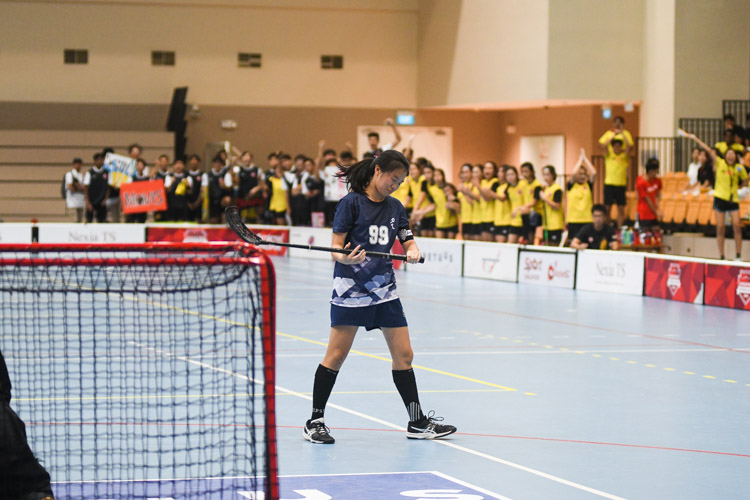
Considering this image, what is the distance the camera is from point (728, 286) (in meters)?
17.6

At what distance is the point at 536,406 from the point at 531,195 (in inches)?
530

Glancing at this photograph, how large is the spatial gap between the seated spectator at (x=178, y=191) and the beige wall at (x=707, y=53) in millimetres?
12308

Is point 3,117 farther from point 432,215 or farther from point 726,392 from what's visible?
point 726,392

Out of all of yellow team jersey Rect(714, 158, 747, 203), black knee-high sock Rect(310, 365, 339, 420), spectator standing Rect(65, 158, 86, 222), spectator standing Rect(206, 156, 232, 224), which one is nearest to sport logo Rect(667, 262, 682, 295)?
yellow team jersey Rect(714, 158, 747, 203)

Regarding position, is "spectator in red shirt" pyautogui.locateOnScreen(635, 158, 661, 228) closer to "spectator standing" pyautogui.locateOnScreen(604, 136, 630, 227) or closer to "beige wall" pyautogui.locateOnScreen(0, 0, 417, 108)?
"spectator standing" pyautogui.locateOnScreen(604, 136, 630, 227)

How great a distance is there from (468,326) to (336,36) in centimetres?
2345

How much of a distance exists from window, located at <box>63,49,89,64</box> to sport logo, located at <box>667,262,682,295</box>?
75.0ft

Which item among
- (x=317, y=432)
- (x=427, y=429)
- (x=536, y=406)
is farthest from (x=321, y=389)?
(x=536, y=406)

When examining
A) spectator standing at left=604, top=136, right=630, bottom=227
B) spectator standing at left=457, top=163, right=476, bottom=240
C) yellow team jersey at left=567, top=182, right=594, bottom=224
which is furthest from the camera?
spectator standing at left=457, top=163, right=476, bottom=240

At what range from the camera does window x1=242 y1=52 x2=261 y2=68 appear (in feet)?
120

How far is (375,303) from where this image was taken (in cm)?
791

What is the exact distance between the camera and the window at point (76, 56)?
35.8 meters

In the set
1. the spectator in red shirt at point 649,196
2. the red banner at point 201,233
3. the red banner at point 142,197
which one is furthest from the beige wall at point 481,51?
the red banner at point 142,197

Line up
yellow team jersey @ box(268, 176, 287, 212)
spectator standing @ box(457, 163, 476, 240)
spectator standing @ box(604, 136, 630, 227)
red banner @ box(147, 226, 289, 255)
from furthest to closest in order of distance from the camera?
yellow team jersey @ box(268, 176, 287, 212) < red banner @ box(147, 226, 289, 255) < spectator standing @ box(457, 163, 476, 240) < spectator standing @ box(604, 136, 630, 227)
